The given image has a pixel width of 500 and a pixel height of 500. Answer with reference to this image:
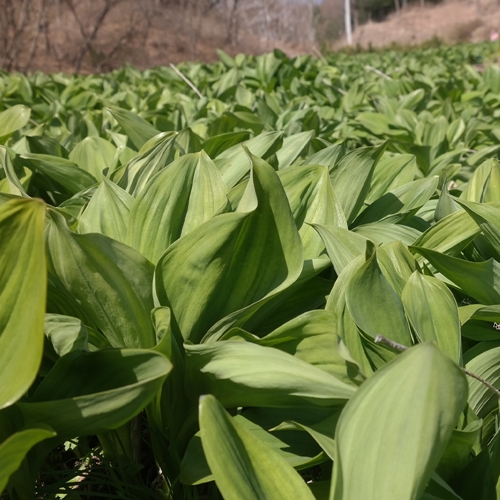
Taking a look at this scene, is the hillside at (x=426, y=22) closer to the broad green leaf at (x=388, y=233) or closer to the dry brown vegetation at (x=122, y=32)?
the dry brown vegetation at (x=122, y=32)

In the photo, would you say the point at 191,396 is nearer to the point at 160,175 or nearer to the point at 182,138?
the point at 160,175

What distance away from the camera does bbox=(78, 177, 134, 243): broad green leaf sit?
37.4 inches

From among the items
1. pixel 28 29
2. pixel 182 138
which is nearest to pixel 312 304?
pixel 182 138

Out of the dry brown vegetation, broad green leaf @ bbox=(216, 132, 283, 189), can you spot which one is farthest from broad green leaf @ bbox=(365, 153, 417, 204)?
the dry brown vegetation

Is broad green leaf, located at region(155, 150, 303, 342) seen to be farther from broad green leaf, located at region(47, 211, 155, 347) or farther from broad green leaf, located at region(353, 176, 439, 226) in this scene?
broad green leaf, located at region(353, 176, 439, 226)

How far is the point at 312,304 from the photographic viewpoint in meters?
0.94

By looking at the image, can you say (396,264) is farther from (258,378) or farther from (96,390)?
(96,390)

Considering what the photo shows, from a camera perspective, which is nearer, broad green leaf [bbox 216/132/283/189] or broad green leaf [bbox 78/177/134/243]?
broad green leaf [bbox 78/177/134/243]

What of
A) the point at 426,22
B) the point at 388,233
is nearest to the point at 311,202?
the point at 388,233

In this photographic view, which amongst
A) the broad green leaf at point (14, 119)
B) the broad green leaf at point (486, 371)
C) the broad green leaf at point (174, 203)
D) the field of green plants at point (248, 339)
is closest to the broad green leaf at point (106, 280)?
the field of green plants at point (248, 339)

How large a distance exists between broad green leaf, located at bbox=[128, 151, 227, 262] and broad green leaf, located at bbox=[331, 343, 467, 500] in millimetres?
406

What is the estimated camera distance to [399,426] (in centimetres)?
53

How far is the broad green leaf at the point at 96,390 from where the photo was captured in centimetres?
Answer: 56

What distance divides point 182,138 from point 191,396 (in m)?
0.77
